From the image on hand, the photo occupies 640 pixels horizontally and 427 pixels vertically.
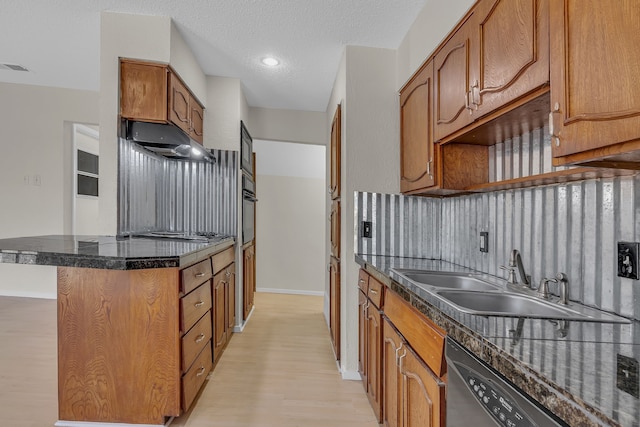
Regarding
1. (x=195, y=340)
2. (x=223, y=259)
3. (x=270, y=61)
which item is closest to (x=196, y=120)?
(x=270, y=61)

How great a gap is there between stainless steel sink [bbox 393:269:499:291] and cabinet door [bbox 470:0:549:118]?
82 centimetres

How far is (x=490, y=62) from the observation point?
50.1 inches

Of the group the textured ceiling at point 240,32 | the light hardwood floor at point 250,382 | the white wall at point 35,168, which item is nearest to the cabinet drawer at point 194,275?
the light hardwood floor at point 250,382

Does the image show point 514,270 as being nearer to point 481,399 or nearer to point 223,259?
point 481,399

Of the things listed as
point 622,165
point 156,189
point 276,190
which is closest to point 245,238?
point 156,189

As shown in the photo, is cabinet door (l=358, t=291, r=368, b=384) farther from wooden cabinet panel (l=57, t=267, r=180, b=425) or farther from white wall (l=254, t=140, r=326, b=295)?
white wall (l=254, t=140, r=326, b=295)

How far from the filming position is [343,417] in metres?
1.91

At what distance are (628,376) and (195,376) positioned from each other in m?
1.95

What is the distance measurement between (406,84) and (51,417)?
116 inches

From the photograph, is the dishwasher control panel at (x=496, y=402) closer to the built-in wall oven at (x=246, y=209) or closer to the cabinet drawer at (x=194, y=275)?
the cabinet drawer at (x=194, y=275)

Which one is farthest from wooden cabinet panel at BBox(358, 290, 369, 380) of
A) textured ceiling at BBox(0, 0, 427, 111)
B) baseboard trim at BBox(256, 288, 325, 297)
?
baseboard trim at BBox(256, 288, 325, 297)

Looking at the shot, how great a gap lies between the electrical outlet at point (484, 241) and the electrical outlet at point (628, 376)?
1.10 metres

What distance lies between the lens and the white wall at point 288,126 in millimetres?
3961

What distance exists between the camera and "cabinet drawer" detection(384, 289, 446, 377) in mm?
1015
